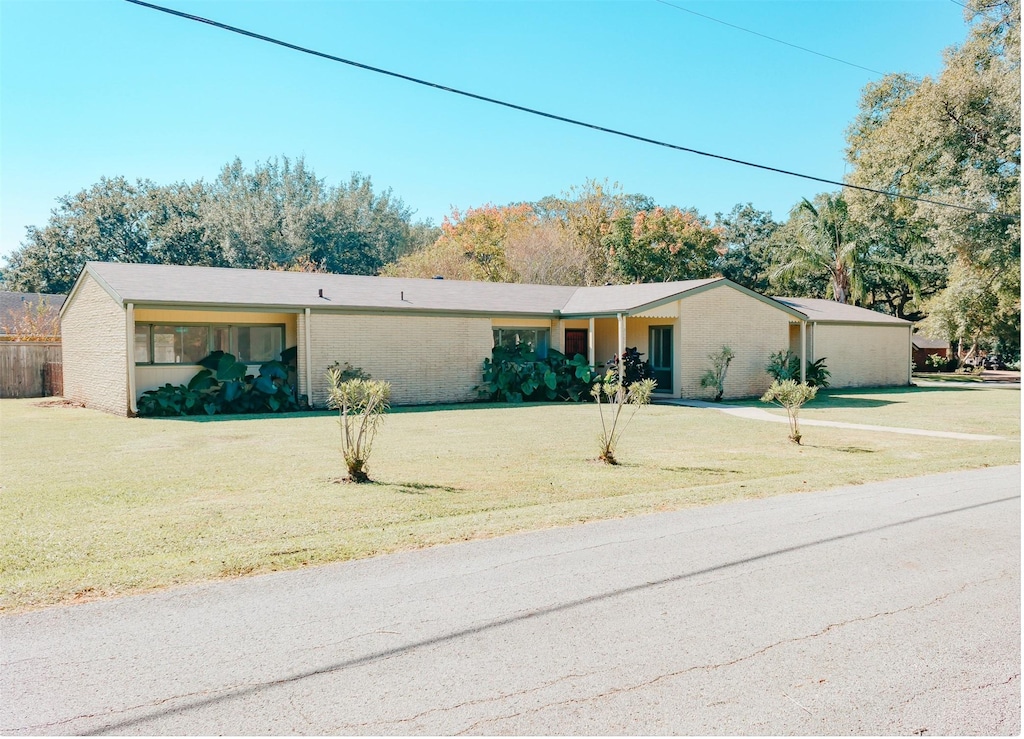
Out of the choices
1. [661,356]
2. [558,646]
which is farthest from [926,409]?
[558,646]

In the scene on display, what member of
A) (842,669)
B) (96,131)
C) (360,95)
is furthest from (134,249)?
(842,669)

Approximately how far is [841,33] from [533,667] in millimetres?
16093

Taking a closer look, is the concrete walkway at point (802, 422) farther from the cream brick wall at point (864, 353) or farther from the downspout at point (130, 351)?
the downspout at point (130, 351)

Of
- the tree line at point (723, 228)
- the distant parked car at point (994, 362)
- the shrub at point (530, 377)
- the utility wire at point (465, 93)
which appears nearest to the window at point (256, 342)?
the shrub at point (530, 377)

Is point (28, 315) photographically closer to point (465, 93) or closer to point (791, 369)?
point (465, 93)

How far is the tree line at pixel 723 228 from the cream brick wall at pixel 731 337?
269 inches

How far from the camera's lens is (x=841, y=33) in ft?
51.9

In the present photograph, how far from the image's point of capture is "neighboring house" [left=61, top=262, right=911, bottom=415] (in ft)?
61.8

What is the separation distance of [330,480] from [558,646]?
5.80 meters

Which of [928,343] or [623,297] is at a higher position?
[623,297]

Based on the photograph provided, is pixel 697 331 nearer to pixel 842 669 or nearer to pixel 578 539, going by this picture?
pixel 578 539

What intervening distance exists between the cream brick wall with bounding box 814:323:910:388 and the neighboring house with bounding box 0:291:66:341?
27.4 metres

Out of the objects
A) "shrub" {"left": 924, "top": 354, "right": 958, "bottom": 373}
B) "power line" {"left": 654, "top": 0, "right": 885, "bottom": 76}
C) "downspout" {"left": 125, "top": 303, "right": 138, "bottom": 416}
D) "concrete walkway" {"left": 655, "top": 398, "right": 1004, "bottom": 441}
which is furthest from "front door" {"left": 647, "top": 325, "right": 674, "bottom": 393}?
"shrub" {"left": 924, "top": 354, "right": 958, "bottom": 373}

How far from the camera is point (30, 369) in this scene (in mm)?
24453
